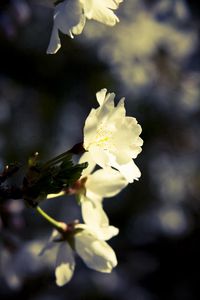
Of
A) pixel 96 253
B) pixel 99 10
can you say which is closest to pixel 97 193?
pixel 96 253

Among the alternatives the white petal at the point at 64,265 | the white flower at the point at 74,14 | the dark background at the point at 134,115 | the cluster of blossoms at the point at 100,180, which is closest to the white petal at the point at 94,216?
the cluster of blossoms at the point at 100,180

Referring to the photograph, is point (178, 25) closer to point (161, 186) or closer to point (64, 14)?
point (161, 186)

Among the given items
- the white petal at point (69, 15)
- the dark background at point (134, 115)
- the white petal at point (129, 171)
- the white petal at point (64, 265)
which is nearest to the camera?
the white petal at point (69, 15)

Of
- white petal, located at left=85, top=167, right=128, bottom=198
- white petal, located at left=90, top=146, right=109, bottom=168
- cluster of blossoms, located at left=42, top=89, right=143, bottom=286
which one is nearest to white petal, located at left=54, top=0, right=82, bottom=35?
cluster of blossoms, located at left=42, top=89, right=143, bottom=286

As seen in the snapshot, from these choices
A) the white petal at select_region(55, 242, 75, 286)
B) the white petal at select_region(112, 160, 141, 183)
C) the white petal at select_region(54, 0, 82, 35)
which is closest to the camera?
the white petal at select_region(54, 0, 82, 35)

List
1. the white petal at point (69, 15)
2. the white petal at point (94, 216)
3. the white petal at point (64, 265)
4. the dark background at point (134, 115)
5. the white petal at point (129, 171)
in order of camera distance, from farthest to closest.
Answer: the dark background at point (134, 115) → the white petal at point (64, 265) → the white petal at point (94, 216) → the white petal at point (129, 171) → the white petal at point (69, 15)

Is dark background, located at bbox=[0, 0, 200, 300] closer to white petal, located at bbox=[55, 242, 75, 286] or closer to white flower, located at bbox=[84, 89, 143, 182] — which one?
white petal, located at bbox=[55, 242, 75, 286]

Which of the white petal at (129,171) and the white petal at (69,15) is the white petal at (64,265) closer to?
the white petal at (129,171)

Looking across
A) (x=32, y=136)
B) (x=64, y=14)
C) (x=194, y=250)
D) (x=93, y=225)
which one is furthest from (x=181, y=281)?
(x=64, y=14)
